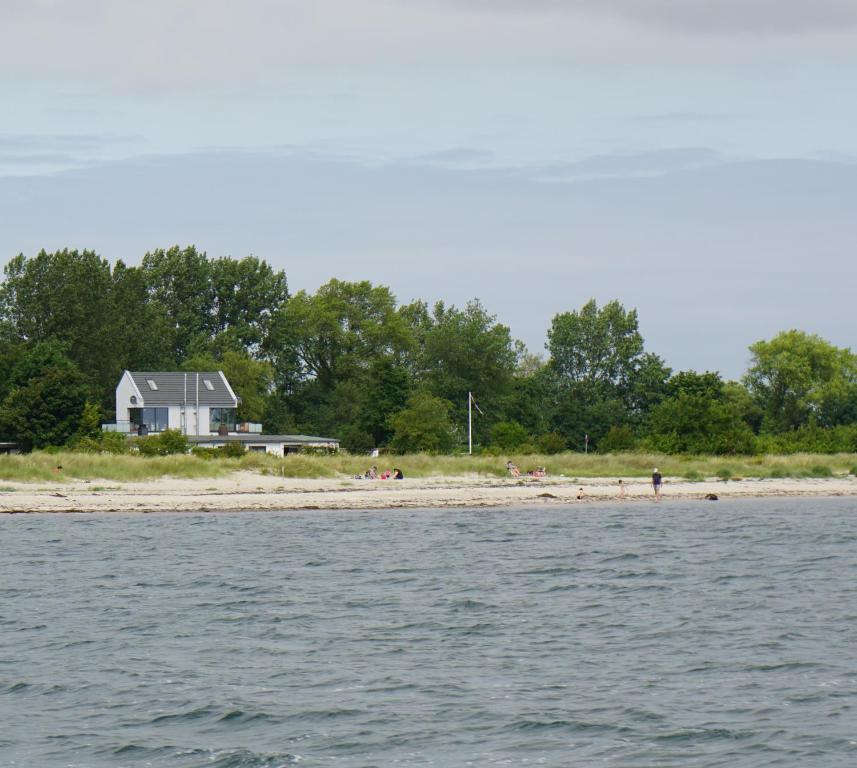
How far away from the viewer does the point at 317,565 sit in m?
31.6

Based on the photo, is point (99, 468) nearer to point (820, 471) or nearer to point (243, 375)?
point (820, 471)

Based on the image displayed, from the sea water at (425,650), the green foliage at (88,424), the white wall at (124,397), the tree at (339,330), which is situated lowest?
the sea water at (425,650)

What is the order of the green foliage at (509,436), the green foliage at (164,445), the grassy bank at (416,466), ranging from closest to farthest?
1. the grassy bank at (416,466)
2. the green foliage at (164,445)
3. the green foliage at (509,436)

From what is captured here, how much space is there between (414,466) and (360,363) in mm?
43226

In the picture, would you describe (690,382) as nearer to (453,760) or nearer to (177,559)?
(177,559)

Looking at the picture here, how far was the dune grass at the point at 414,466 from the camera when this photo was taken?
171 ft

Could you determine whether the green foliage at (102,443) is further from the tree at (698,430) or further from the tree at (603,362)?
the tree at (603,362)

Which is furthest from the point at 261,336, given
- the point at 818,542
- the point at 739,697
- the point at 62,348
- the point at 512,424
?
the point at 739,697

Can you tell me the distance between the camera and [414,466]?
197ft

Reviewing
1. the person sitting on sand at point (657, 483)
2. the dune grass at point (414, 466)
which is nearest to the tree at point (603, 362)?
the dune grass at point (414, 466)

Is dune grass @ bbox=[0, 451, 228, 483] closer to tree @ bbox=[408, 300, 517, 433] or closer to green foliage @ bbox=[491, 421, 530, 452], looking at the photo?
green foliage @ bbox=[491, 421, 530, 452]

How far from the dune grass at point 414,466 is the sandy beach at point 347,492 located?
1083 millimetres

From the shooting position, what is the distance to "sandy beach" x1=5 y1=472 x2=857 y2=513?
45.4 metres

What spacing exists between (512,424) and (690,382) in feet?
59.0
